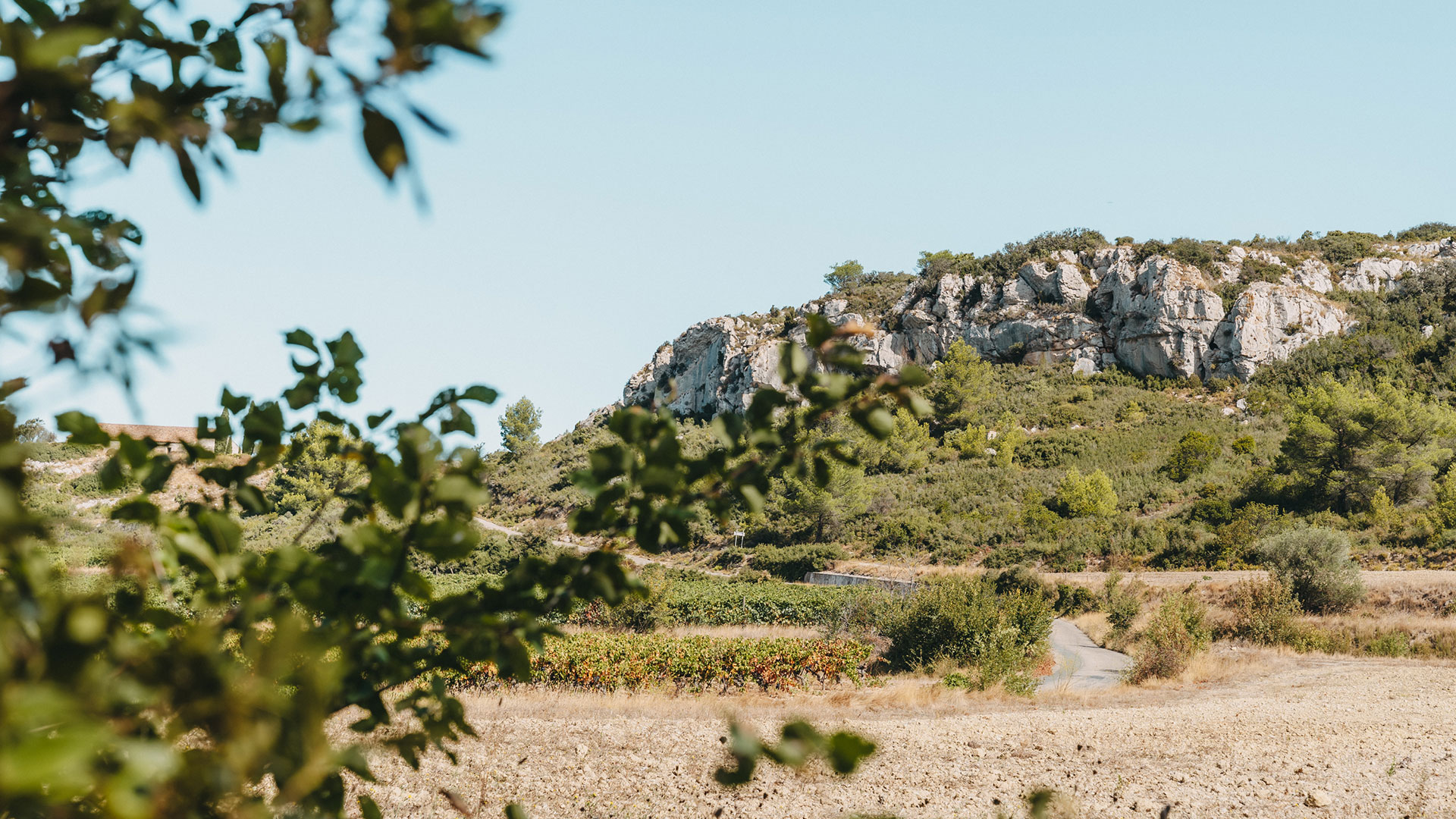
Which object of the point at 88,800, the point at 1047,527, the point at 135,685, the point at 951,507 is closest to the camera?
the point at 135,685

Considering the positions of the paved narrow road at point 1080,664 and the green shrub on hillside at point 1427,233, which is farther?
the green shrub on hillside at point 1427,233

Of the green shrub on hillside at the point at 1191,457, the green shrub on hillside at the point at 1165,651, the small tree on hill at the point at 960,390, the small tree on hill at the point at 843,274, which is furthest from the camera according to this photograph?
the small tree on hill at the point at 843,274

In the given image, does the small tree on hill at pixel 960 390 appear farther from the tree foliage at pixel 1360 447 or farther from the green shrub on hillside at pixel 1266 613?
the green shrub on hillside at pixel 1266 613

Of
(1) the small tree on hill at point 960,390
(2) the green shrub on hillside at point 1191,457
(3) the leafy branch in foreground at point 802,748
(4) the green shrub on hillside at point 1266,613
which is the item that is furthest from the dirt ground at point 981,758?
(1) the small tree on hill at point 960,390

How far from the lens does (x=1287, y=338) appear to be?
143 ft

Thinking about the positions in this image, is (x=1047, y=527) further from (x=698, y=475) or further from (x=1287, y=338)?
(x=698, y=475)

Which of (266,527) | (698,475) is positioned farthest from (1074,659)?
(266,527)

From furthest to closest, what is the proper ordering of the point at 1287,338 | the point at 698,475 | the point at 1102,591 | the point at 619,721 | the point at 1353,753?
the point at 1287,338
the point at 1102,591
the point at 619,721
the point at 1353,753
the point at 698,475

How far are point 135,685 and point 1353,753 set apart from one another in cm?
861

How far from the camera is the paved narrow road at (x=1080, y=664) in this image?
1205 centimetres

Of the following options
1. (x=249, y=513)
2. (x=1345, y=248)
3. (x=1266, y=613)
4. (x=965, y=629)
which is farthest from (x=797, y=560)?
(x=1345, y=248)

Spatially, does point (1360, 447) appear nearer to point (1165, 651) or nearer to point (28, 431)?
point (1165, 651)

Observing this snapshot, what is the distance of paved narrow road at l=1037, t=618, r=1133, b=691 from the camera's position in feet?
39.5

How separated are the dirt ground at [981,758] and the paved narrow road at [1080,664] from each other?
190cm
